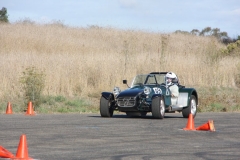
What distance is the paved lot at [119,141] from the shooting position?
34.1 feet

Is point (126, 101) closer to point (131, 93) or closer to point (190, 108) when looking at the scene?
point (131, 93)

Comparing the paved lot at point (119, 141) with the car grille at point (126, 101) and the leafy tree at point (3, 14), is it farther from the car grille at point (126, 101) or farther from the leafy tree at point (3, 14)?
the leafy tree at point (3, 14)

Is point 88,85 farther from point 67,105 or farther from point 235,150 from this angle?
point 235,150

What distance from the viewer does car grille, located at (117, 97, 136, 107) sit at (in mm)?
19969

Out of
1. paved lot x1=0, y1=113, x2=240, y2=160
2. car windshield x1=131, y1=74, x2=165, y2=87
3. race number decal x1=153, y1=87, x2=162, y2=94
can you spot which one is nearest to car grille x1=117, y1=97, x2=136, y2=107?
race number decal x1=153, y1=87, x2=162, y2=94

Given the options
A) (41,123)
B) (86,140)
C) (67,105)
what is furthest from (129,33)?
(86,140)

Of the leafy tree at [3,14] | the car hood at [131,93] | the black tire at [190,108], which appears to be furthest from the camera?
the leafy tree at [3,14]

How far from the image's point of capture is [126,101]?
2012 cm

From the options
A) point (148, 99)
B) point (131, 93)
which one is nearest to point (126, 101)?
point (131, 93)

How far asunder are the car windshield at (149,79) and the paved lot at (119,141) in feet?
13.1

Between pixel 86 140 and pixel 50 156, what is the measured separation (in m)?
2.81

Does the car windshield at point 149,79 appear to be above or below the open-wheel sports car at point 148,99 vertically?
above

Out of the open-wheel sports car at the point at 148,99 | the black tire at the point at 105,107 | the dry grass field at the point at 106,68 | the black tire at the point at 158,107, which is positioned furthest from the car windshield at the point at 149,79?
the dry grass field at the point at 106,68

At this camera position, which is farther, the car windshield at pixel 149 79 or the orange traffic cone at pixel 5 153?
the car windshield at pixel 149 79
